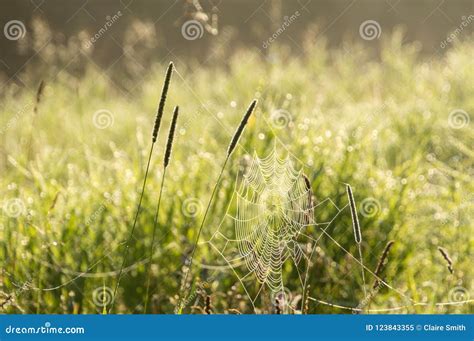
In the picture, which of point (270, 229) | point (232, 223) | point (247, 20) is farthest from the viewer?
point (247, 20)

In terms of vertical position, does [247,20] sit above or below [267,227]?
above

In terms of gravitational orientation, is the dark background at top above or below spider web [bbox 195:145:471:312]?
above

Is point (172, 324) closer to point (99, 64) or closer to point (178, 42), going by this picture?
point (178, 42)

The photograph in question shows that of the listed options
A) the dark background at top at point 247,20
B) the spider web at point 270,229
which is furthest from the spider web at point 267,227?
the dark background at top at point 247,20

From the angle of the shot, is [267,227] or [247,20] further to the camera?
[247,20]

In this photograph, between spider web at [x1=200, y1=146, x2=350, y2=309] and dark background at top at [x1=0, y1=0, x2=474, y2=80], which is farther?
dark background at top at [x1=0, y1=0, x2=474, y2=80]

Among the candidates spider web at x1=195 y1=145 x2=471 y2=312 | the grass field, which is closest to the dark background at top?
the grass field

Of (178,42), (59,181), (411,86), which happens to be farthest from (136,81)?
(59,181)

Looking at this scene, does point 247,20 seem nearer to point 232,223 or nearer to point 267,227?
point 232,223

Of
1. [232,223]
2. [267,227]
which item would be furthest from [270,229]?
[232,223]

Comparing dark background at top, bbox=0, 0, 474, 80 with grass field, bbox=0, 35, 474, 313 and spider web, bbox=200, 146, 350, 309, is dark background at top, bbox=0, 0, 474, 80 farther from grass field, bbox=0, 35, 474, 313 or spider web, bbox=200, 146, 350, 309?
spider web, bbox=200, 146, 350, 309

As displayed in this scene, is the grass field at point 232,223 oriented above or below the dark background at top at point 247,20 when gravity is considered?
below

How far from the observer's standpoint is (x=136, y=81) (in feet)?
21.0

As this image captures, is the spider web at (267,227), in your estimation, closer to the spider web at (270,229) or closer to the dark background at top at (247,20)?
the spider web at (270,229)
